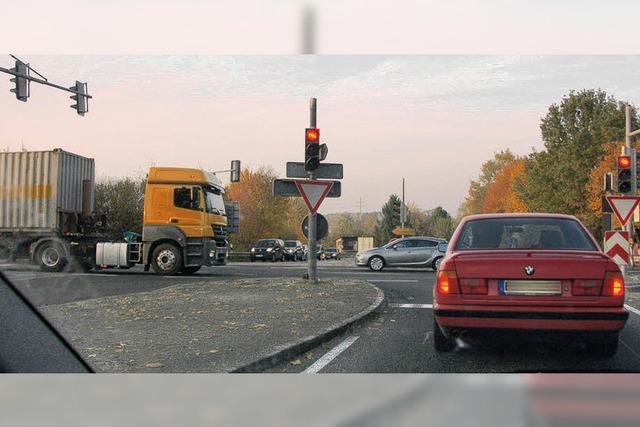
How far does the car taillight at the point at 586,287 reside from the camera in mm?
2650

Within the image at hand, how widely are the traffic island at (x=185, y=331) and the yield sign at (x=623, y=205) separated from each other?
5.79 feet

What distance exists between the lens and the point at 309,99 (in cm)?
275

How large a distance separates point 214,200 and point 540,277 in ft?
5.63

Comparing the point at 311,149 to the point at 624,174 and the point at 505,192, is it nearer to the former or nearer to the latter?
the point at 505,192

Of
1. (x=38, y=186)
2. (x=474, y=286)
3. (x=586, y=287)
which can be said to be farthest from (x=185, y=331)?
→ (x=586, y=287)

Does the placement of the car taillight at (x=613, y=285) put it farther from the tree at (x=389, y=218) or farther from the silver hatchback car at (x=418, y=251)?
the tree at (x=389, y=218)

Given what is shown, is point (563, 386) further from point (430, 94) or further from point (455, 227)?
point (430, 94)

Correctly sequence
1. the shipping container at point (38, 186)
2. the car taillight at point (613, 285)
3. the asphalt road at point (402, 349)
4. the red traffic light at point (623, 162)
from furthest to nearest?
the red traffic light at point (623, 162)
the car taillight at point (613, 285)
the asphalt road at point (402, 349)
the shipping container at point (38, 186)

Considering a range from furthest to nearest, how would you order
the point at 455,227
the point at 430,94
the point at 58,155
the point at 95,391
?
the point at 455,227 → the point at 430,94 → the point at 95,391 → the point at 58,155

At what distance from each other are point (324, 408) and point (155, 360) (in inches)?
32.4

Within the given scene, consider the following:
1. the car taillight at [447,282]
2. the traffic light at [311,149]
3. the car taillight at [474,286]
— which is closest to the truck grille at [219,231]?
the traffic light at [311,149]

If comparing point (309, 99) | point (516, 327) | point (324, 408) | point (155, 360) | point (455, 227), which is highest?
point (309, 99)

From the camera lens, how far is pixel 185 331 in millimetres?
2871

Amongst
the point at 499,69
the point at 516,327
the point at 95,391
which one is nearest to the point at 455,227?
the point at 516,327
